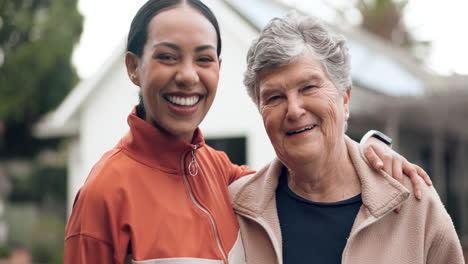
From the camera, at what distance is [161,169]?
2.40 m

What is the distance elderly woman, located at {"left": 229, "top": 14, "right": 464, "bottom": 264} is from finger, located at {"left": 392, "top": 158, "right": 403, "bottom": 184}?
0.13 ft

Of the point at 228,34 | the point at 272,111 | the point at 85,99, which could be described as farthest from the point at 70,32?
the point at 272,111

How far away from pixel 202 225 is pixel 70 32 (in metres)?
15.7

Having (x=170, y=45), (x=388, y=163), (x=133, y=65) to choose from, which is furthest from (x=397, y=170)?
(x=133, y=65)

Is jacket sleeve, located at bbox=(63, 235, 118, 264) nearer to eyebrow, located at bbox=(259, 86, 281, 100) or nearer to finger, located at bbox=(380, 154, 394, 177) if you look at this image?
eyebrow, located at bbox=(259, 86, 281, 100)

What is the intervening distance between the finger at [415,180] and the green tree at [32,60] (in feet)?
47.8

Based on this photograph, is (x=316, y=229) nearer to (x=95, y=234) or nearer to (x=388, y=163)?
(x=388, y=163)

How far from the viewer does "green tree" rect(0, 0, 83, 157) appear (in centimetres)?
1609

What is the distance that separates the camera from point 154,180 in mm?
2336

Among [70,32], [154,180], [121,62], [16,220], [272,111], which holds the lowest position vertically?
[16,220]

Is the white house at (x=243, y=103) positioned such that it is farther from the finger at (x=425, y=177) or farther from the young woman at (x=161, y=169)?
the young woman at (x=161, y=169)

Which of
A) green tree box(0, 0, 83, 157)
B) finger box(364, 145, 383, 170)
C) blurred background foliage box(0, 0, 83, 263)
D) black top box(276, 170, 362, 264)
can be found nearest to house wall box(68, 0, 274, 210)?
blurred background foliage box(0, 0, 83, 263)

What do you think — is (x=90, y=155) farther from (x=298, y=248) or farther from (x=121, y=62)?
(x=298, y=248)

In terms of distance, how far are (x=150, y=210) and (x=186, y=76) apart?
0.56 m
